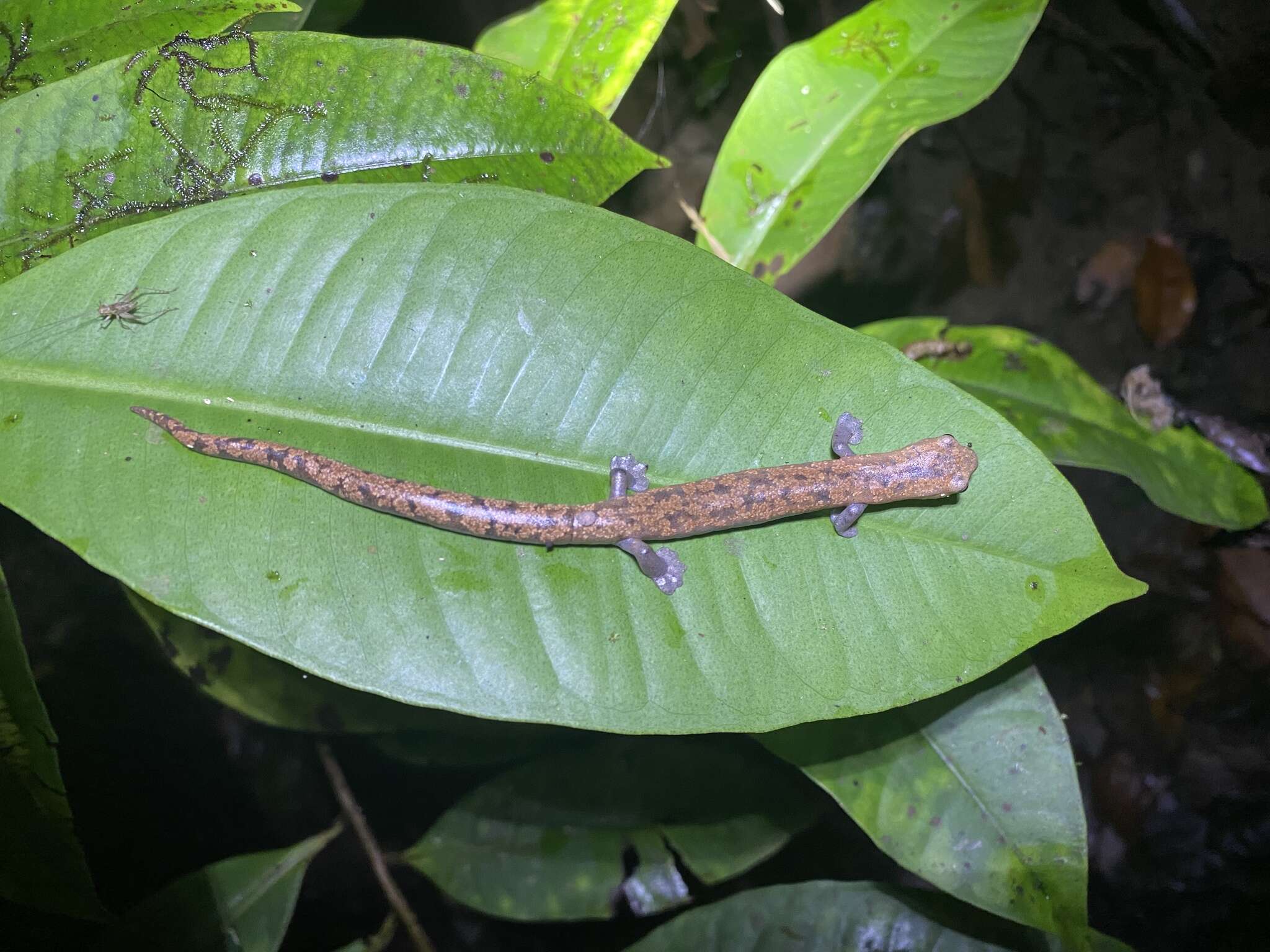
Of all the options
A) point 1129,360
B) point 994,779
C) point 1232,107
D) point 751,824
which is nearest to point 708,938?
point 751,824

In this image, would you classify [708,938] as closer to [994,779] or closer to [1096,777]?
[994,779]

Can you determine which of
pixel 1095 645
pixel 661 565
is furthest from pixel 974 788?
pixel 1095 645

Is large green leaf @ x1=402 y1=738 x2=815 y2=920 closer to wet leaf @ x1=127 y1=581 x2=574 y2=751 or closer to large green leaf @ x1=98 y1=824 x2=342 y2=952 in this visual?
wet leaf @ x1=127 y1=581 x2=574 y2=751

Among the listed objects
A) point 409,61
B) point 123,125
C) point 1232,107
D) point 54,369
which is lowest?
point 54,369

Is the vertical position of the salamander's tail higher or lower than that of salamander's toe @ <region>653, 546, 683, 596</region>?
lower

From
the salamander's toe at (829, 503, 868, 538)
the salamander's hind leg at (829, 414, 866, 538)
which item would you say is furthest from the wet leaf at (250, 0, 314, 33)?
the salamander's toe at (829, 503, 868, 538)

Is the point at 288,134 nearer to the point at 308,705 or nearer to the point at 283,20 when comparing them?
the point at 283,20

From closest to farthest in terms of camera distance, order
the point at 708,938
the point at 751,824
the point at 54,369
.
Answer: the point at 54,369
the point at 708,938
the point at 751,824
